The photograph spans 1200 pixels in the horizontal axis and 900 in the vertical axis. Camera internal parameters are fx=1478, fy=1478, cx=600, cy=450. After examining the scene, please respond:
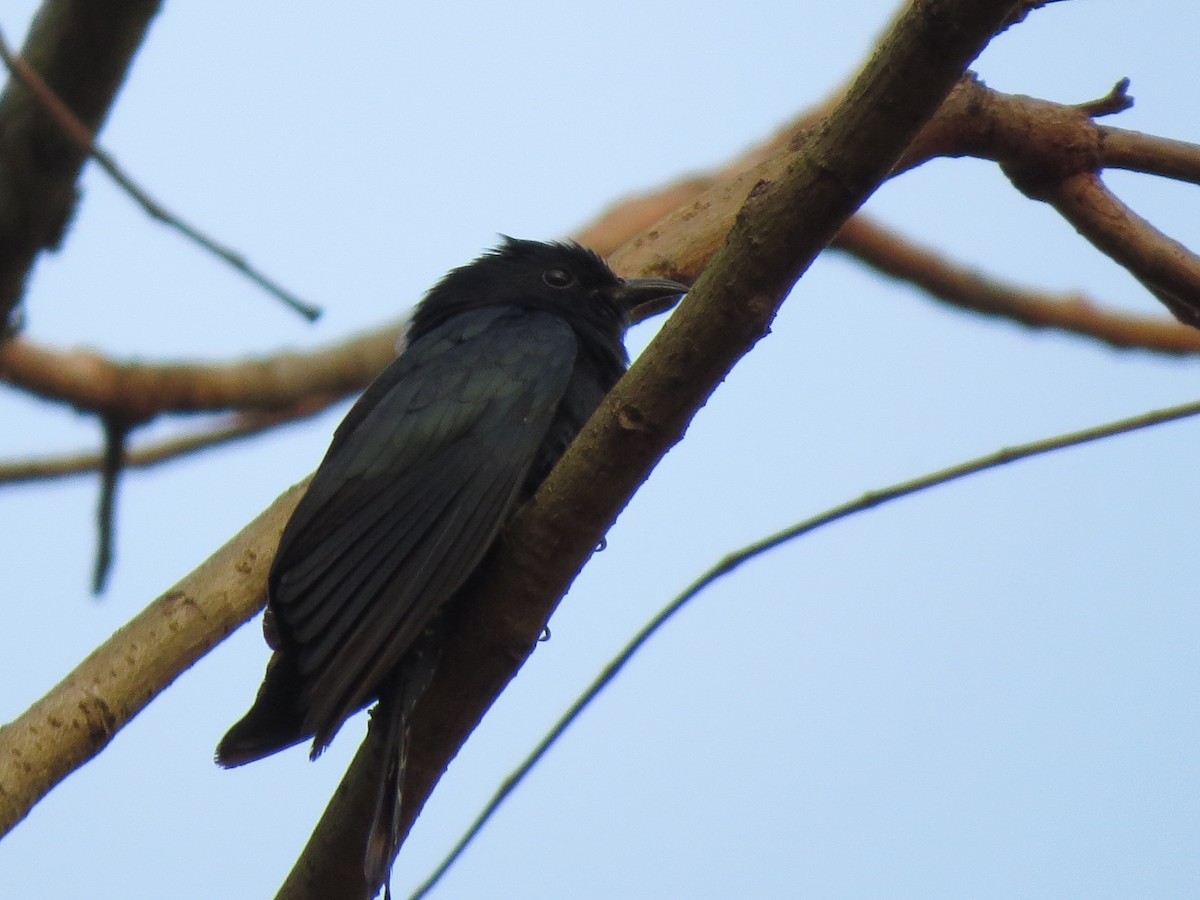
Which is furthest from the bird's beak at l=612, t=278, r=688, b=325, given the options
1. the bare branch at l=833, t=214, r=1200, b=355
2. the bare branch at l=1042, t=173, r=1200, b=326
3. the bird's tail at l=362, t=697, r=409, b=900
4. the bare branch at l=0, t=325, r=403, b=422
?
the bare branch at l=833, t=214, r=1200, b=355

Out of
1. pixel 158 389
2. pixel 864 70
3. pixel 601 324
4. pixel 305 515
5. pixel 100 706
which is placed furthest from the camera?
pixel 601 324

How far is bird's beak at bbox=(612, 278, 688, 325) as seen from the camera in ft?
15.9

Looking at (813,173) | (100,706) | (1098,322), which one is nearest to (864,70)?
(813,173)

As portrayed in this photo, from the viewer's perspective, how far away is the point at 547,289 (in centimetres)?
528

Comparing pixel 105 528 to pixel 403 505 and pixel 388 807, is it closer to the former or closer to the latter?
pixel 403 505

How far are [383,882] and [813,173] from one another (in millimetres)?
1760

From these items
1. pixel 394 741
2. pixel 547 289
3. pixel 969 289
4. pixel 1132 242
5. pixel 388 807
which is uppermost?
pixel 969 289

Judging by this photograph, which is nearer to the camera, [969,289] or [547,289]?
[547,289]

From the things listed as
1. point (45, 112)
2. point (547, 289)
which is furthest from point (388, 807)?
point (547, 289)

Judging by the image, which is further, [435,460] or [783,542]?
[435,460]

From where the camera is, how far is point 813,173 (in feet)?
9.02

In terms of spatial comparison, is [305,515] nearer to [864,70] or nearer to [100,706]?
[100,706]

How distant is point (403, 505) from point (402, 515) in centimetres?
5

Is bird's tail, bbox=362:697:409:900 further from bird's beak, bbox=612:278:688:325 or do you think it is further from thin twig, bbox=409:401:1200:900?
bird's beak, bbox=612:278:688:325
